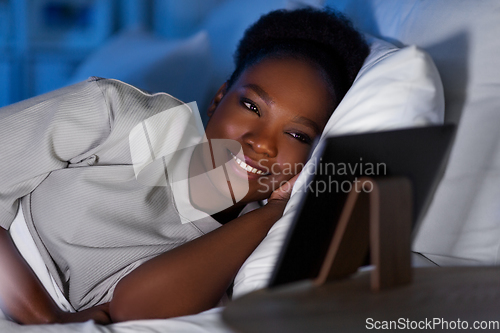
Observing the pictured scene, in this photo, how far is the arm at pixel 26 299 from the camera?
761 millimetres

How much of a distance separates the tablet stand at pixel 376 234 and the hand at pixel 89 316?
0.48 meters

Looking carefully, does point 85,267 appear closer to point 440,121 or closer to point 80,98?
point 80,98

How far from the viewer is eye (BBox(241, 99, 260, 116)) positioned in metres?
0.92

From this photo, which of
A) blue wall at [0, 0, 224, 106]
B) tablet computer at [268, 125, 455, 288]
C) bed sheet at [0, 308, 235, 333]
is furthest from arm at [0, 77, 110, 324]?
blue wall at [0, 0, 224, 106]

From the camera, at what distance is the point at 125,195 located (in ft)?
2.82

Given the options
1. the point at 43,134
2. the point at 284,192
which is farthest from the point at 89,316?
the point at 284,192

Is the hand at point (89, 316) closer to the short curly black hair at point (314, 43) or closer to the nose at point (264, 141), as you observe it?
the nose at point (264, 141)

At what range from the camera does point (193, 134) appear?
0.98 m

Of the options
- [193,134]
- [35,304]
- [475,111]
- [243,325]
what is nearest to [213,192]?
[193,134]

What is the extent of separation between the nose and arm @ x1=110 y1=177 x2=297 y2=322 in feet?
0.53

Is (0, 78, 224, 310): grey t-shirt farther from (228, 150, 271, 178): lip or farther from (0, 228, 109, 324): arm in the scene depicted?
(228, 150, 271, 178): lip

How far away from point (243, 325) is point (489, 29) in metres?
0.74

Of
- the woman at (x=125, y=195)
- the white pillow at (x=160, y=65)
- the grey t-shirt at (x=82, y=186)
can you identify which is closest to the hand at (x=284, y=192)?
the woman at (x=125, y=195)

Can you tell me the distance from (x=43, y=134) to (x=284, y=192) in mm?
488
